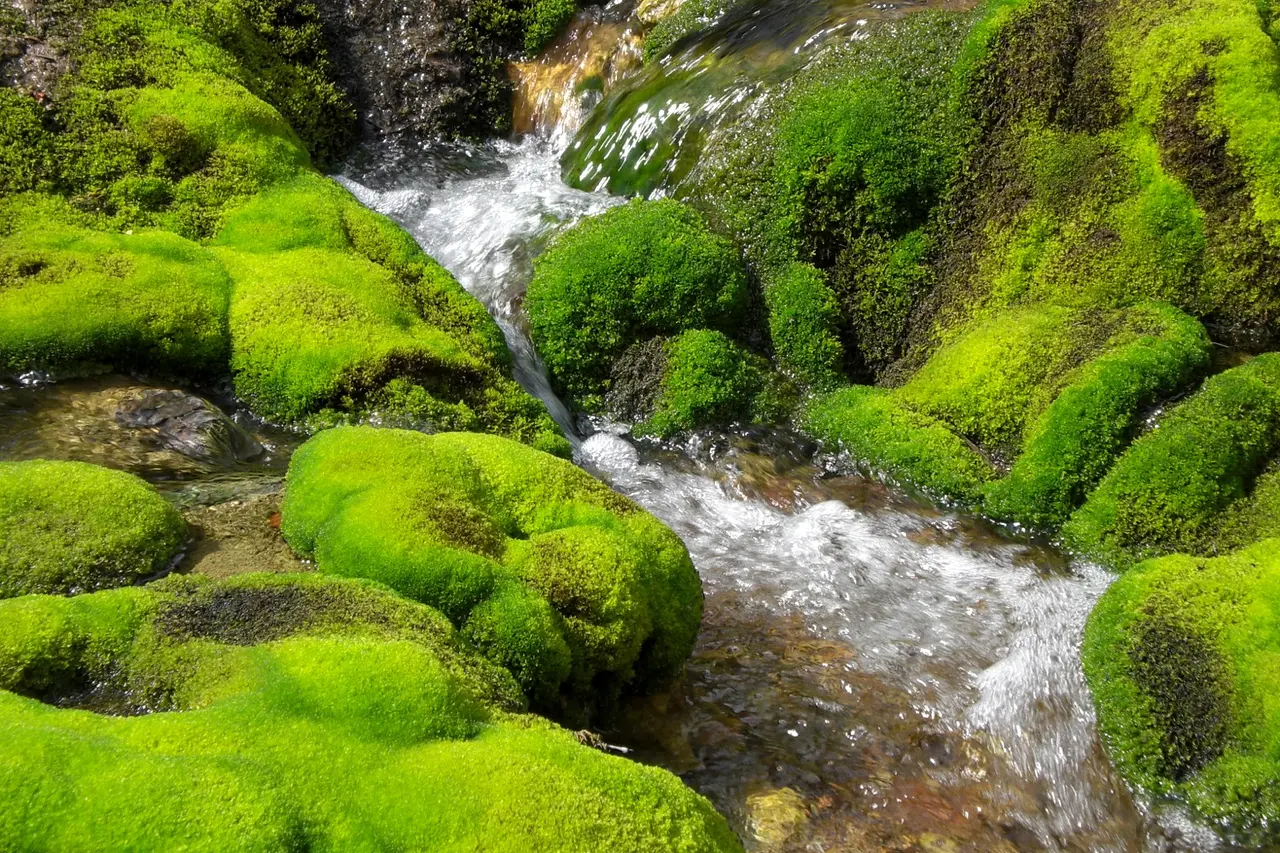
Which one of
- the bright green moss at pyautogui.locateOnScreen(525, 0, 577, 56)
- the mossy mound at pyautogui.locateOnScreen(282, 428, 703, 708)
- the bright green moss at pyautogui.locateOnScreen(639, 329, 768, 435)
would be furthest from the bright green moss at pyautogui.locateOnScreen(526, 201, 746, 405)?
the bright green moss at pyautogui.locateOnScreen(525, 0, 577, 56)

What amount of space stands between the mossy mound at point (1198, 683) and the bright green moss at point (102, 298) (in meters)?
6.61

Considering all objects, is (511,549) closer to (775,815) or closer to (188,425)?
(775,815)

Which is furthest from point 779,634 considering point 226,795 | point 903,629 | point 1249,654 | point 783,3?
point 783,3

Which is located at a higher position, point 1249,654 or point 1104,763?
point 1249,654

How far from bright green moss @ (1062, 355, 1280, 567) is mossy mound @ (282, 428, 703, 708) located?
3.36 metres

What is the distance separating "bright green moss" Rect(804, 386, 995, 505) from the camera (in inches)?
309

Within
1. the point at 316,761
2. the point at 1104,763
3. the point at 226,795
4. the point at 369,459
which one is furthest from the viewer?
the point at 1104,763

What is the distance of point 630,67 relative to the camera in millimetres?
13008

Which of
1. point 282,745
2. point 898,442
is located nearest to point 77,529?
point 282,745

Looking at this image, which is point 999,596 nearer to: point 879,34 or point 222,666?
point 222,666

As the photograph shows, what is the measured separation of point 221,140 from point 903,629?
286 inches

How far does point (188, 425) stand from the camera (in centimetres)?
674

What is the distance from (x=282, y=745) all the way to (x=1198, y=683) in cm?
495

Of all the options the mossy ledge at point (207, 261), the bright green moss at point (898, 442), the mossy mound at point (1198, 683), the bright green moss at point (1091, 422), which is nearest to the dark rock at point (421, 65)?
the mossy ledge at point (207, 261)
